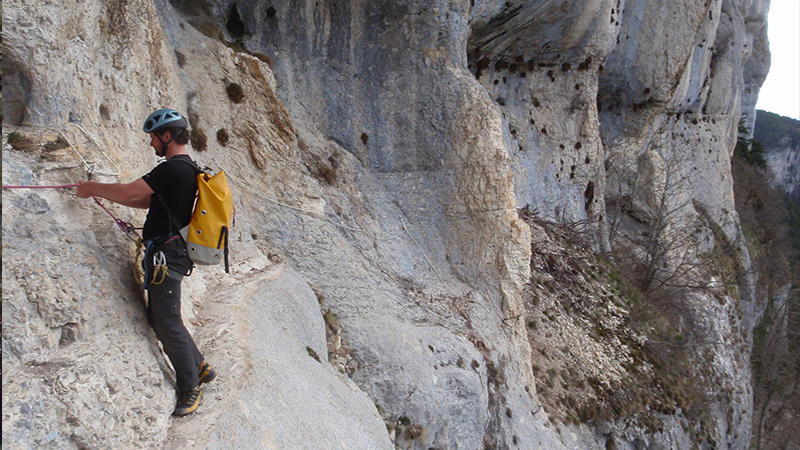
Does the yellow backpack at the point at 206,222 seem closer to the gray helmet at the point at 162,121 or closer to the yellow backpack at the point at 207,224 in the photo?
the yellow backpack at the point at 207,224

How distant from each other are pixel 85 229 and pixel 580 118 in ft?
58.4

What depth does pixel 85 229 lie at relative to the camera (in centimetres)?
377

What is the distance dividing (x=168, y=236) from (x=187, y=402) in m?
1.28

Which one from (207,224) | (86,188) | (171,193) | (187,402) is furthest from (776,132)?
(86,188)

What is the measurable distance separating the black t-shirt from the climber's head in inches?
7.1

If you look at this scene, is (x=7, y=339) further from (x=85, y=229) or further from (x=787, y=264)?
(x=787, y=264)

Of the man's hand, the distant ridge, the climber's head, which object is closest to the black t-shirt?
the climber's head

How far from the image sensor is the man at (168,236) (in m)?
3.53

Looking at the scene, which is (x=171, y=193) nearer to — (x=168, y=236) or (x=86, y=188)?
(x=168, y=236)

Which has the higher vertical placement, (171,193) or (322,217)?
(171,193)

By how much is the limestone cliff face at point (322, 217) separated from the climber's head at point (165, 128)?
865mm

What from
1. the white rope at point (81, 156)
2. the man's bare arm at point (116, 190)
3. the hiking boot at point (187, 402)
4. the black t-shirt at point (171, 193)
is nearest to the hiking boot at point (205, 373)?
the hiking boot at point (187, 402)

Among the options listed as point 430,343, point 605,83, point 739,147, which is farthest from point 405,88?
point 739,147

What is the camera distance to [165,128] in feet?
12.1
